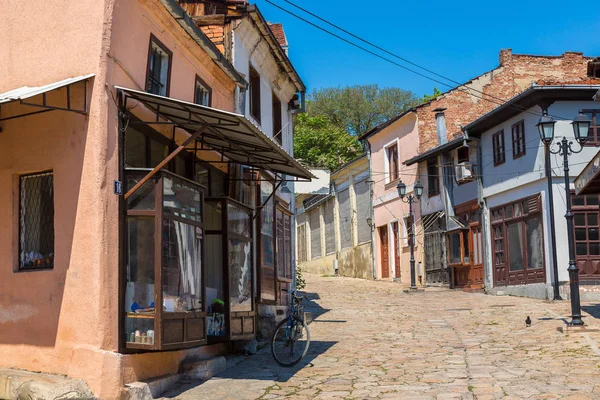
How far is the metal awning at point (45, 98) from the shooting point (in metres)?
8.11

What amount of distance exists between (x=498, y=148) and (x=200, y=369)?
634 inches

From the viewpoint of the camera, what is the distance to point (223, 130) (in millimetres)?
10367

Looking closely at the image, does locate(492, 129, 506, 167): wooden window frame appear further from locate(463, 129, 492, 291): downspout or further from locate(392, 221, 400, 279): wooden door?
locate(392, 221, 400, 279): wooden door

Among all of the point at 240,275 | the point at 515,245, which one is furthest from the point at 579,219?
the point at 240,275

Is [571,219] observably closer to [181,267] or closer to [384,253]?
[181,267]

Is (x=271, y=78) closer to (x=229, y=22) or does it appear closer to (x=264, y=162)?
(x=229, y=22)

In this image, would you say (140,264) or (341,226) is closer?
(140,264)

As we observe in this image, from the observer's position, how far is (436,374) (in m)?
10.8

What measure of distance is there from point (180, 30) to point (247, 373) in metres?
5.11

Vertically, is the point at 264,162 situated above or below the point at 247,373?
above

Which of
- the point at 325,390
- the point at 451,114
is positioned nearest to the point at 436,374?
the point at 325,390

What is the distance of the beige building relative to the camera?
34.7 metres

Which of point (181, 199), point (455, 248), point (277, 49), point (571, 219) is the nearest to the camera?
point (181, 199)

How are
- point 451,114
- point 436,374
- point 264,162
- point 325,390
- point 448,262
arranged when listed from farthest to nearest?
point 451,114 < point 448,262 < point 264,162 < point 436,374 < point 325,390
